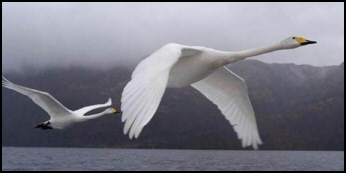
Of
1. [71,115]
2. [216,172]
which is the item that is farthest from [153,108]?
[216,172]

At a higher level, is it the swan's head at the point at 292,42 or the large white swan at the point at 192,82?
the swan's head at the point at 292,42

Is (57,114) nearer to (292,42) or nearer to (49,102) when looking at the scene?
(49,102)

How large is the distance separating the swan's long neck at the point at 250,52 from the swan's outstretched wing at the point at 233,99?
2.79 metres

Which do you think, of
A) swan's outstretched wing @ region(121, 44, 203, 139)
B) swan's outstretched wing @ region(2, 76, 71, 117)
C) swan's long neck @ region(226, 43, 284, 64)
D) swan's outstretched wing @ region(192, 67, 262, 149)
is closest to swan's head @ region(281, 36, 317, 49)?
swan's long neck @ region(226, 43, 284, 64)

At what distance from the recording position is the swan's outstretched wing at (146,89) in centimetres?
766

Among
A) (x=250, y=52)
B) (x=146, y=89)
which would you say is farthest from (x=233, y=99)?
(x=146, y=89)

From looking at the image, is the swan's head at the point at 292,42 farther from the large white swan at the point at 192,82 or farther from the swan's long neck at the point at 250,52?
the swan's long neck at the point at 250,52

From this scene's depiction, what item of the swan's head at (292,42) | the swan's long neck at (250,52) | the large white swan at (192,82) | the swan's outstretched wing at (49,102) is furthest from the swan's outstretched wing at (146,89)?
the swan's outstretched wing at (49,102)

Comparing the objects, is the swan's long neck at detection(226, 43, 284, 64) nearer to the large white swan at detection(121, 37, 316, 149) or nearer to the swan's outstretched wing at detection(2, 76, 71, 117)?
the large white swan at detection(121, 37, 316, 149)

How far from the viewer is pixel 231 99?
53.5 ft

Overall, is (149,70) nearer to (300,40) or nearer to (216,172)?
(300,40)

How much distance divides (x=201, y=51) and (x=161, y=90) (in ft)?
12.8

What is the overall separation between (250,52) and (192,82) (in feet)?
4.32

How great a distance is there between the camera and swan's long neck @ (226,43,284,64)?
12.5 metres
